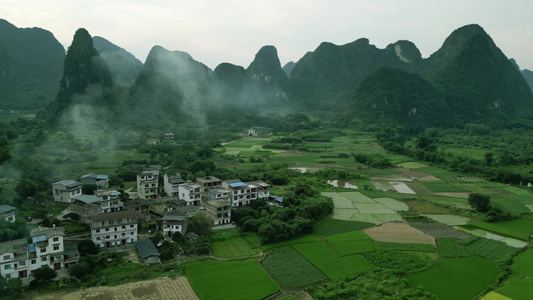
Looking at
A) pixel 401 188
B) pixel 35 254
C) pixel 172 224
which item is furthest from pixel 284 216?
pixel 401 188

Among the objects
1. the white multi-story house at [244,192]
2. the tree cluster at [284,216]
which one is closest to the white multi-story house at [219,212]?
the tree cluster at [284,216]

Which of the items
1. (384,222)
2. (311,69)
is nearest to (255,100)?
(311,69)

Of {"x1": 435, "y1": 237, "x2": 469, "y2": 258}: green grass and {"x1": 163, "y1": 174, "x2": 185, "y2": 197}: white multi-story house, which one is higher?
{"x1": 163, "y1": 174, "x2": 185, "y2": 197}: white multi-story house

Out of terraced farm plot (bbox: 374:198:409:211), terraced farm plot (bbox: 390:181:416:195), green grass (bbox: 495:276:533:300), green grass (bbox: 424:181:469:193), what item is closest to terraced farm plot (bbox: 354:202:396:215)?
terraced farm plot (bbox: 374:198:409:211)

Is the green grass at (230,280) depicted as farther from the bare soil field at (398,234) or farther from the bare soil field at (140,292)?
the bare soil field at (398,234)

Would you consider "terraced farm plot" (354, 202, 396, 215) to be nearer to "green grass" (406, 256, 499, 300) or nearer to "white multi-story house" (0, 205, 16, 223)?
"green grass" (406, 256, 499, 300)

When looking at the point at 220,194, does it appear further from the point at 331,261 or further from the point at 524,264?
the point at 524,264
